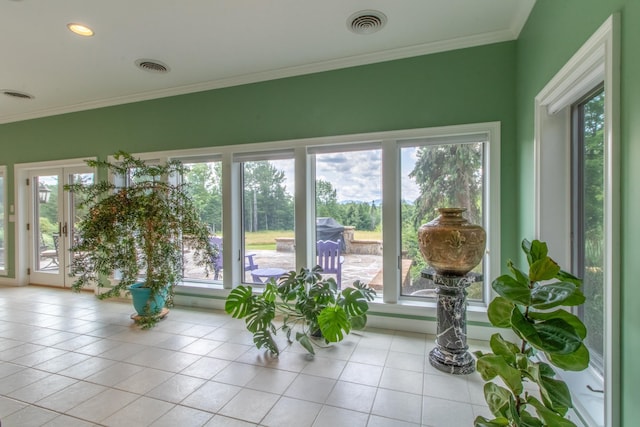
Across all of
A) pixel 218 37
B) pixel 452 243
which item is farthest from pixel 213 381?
pixel 218 37

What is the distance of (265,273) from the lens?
3791mm

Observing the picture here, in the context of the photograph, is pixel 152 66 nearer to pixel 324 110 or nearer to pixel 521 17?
pixel 324 110

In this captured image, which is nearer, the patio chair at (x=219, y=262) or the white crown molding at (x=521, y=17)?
the white crown molding at (x=521, y=17)

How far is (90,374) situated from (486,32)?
4.34 m

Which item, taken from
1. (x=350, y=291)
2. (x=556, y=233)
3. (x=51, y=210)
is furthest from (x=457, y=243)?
(x=51, y=210)

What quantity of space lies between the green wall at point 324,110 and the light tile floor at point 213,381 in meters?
1.60

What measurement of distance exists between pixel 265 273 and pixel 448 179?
2.33 meters

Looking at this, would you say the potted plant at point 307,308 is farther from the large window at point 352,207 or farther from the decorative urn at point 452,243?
the decorative urn at point 452,243

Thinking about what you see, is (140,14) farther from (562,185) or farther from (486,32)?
(562,185)

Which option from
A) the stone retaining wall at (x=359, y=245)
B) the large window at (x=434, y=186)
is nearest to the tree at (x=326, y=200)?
the stone retaining wall at (x=359, y=245)

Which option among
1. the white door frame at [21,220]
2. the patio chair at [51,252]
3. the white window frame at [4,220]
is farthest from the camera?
the white window frame at [4,220]

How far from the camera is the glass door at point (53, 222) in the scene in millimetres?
4852

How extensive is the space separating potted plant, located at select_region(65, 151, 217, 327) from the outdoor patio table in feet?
1.94

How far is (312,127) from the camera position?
3422mm
